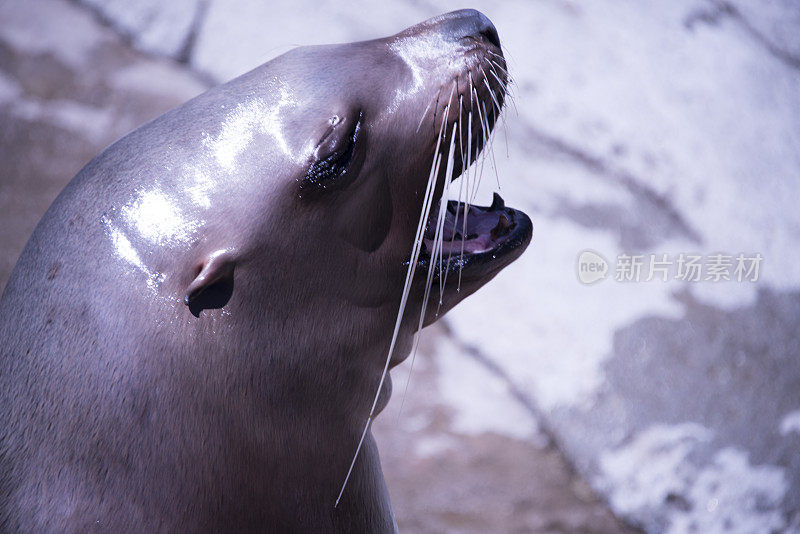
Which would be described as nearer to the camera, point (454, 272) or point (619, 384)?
Result: point (454, 272)

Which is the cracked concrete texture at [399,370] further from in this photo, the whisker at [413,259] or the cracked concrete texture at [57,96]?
the whisker at [413,259]

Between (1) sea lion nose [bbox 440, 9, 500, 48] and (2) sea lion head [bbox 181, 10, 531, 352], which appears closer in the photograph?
(2) sea lion head [bbox 181, 10, 531, 352]

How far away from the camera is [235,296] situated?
4.53 feet

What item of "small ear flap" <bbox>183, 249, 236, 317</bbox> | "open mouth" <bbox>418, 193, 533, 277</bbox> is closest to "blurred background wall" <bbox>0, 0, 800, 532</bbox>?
"open mouth" <bbox>418, 193, 533, 277</bbox>

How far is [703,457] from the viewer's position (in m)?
3.02

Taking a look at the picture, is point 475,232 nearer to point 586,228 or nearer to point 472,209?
point 472,209

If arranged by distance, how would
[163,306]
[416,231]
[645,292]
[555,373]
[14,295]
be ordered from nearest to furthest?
1. [163,306]
2. [14,295]
3. [416,231]
4. [555,373]
5. [645,292]

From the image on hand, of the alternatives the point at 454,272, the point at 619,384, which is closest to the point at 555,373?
the point at 619,384

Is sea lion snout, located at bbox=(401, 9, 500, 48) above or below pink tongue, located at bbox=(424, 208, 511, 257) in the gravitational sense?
above

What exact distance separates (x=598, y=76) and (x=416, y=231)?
106 inches

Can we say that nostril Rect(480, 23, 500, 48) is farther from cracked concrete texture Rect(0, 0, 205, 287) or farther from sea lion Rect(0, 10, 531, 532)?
cracked concrete texture Rect(0, 0, 205, 287)

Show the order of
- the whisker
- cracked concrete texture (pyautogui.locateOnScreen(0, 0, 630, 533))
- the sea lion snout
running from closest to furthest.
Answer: the whisker, the sea lion snout, cracked concrete texture (pyautogui.locateOnScreen(0, 0, 630, 533))

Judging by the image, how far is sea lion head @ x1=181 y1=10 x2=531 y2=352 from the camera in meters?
1.41

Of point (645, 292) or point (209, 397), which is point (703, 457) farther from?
point (209, 397)
